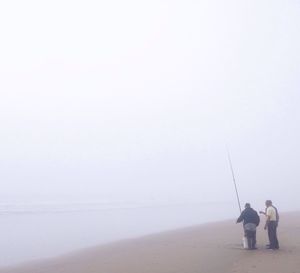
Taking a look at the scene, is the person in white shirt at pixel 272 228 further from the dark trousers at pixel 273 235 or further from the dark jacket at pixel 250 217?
the dark jacket at pixel 250 217

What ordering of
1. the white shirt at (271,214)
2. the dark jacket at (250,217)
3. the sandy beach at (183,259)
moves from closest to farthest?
1. the sandy beach at (183,259)
2. the white shirt at (271,214)
3. the dark jacket at (250,217)

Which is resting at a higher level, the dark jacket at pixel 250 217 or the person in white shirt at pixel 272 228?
the dark jacket at pixel 250 217

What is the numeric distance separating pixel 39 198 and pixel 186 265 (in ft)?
143

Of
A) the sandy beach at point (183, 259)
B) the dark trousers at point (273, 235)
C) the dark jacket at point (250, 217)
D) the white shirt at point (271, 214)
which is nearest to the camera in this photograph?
the sandy beach at point (183, 259)

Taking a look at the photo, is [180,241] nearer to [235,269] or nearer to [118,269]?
[118,269]

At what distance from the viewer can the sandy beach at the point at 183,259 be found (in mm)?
10109

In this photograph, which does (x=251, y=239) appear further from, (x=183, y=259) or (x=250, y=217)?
(x=183, y=259)

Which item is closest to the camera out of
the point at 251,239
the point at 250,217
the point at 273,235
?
the point at 273,235

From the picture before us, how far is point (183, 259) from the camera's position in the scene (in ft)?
38.0

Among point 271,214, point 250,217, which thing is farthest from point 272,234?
point 250,217

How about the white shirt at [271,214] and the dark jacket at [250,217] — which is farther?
the dark jacket at [250,217]

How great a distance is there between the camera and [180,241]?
16281 millimetres

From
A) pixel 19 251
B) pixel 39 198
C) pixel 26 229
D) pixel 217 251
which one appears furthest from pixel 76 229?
pixel 39 198

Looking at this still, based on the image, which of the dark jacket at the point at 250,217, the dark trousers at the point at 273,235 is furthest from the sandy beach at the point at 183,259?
the dark jacket at the point at 250,217
